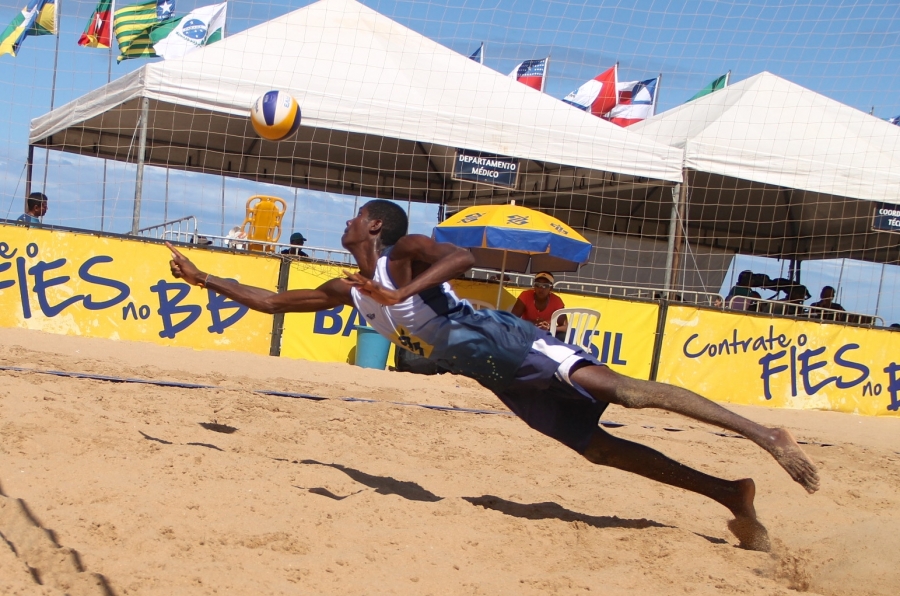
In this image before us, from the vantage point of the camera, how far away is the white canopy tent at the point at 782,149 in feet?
34.6

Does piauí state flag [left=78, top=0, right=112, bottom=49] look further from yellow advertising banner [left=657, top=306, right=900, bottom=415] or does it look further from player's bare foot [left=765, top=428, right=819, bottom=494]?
player's bare foot [left=765, top=428, right=819, bottom=494]

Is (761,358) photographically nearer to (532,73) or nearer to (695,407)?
(695,407)

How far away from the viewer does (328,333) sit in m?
8.34

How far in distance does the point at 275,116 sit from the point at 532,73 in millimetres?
11478

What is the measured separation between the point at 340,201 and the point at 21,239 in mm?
6651

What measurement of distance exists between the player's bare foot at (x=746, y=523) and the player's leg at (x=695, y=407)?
0.36 metres

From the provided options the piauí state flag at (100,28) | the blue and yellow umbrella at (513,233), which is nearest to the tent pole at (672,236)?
the blue and yellow umbrella at (513,233)

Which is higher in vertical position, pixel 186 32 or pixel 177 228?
pixel 186 32

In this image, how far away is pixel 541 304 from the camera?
8.11m

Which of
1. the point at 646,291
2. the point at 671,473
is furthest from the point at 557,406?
the point at 646,291

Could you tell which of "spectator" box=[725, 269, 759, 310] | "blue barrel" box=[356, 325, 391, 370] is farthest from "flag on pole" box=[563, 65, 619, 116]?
"blue barrel" box=[356, 325, 391, 370]

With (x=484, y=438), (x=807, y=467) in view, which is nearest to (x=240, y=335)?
(x=484, y=438)

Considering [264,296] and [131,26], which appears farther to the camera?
[131,26]

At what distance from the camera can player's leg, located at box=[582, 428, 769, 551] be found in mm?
3604
